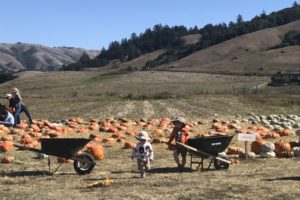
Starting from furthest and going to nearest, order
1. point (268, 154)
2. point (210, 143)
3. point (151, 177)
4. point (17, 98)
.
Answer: point (17, 98), point (268, 154), point (210, 143), point (151, 177)

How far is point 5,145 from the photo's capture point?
16.6 m

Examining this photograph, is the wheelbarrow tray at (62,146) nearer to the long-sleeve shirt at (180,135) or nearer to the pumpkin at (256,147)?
the long-sleeve shirt at (180,135)

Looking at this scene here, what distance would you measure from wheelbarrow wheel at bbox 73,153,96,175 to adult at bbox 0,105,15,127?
9643 mm

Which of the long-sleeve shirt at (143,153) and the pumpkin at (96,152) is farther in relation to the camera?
the pumpkin at (96,152)

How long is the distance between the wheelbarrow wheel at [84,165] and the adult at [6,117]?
9643 millimetres

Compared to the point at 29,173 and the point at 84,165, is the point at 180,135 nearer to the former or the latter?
the point at 84,165

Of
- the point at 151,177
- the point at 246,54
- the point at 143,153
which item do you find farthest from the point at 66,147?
the point at 246,54

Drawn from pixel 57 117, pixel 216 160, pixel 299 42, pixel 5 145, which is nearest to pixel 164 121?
pixel 57 117

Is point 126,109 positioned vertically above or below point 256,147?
above

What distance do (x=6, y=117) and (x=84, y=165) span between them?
33.4ft

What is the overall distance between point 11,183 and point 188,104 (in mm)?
25579

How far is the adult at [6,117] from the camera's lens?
21.9 metres

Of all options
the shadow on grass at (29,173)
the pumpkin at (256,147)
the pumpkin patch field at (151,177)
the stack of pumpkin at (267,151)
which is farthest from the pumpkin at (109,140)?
the shadow on grass at (29,173)

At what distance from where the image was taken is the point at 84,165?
12.9 meters
